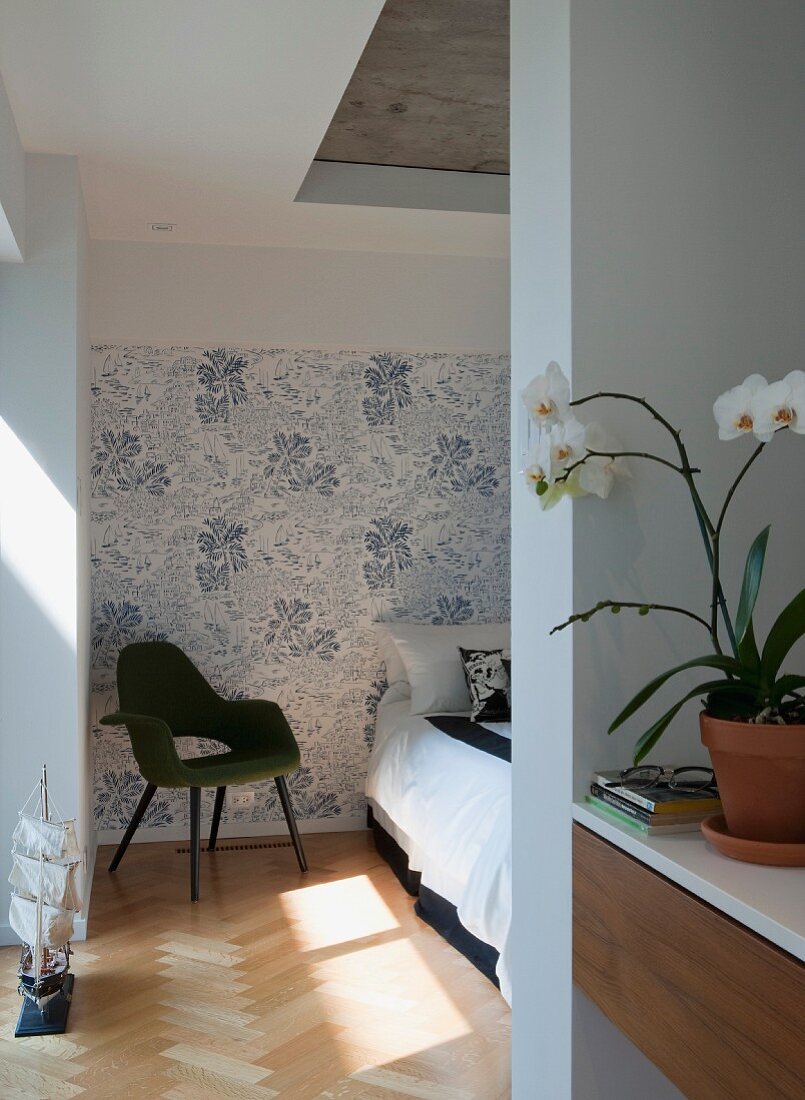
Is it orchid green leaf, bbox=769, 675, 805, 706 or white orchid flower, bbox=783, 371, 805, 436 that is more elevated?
white orchid flower, bbox=783, 371, 805, 436

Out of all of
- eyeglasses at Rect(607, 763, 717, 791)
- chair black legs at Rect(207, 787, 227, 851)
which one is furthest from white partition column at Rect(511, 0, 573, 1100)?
chair black legs at Rect(207, 787, 227, 851)

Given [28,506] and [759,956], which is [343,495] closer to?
[28,506]

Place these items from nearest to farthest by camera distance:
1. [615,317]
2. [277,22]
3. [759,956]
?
[759,956], [615,317], [277,22]

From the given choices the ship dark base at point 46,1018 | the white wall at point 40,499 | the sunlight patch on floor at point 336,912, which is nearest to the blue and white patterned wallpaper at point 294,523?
the sunlight patch on floor at point 336,912

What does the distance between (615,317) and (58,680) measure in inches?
102

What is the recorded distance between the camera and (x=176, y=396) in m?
4.75

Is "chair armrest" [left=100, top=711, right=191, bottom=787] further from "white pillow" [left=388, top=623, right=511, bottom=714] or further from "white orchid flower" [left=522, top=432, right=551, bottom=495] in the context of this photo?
"white orchid flower" [left=522, top=432, right=551, bottom=495]

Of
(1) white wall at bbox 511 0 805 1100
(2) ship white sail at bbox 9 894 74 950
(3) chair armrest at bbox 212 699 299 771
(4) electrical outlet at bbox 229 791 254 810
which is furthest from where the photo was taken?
(4) electrical outlet at bbox 229 791 254 810

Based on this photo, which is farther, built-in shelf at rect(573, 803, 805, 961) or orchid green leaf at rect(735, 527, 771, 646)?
orchid green leaf at rect(735, 527, 771, 646)

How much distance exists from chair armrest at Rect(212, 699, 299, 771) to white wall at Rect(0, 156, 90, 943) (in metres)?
0.98

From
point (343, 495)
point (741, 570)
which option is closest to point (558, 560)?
point (741, 570)

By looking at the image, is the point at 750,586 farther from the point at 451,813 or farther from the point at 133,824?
the point at 133,824

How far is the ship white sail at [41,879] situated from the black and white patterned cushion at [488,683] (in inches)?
71.9

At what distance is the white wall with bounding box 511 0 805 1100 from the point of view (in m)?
1.68
